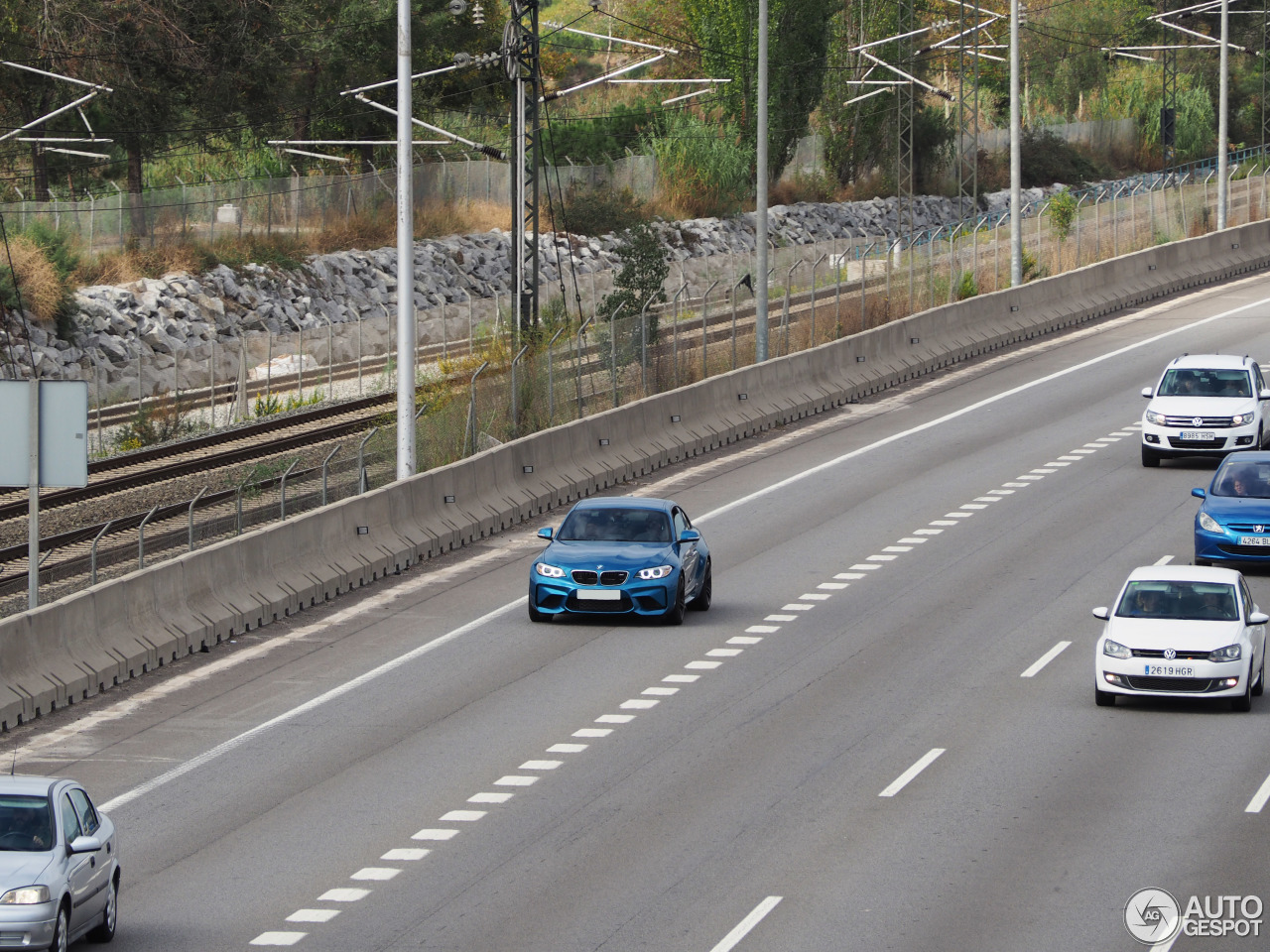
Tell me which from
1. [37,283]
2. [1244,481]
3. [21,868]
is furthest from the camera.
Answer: [37,283]

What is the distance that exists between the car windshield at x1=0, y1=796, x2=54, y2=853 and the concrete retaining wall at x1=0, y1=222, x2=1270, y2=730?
7.27 metres

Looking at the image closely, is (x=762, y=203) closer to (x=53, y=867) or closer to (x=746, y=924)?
(x=746, y=924)

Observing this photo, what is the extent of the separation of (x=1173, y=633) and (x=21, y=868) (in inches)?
456

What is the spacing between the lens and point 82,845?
12102mm

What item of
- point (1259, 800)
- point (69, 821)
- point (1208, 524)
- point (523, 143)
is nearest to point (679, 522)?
point (1208, 524)

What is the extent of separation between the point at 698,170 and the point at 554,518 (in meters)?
55.9

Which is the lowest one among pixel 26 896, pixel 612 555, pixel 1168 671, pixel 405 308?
pixel 1168 671

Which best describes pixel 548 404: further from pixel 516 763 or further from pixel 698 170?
pixel 698 170

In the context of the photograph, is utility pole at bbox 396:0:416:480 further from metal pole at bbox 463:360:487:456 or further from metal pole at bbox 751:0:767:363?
metal pole at bbox 751:0:767:363

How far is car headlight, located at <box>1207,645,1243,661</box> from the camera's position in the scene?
19109mm

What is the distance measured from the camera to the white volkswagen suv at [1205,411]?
32844 mm

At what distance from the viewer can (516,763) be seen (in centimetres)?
1766

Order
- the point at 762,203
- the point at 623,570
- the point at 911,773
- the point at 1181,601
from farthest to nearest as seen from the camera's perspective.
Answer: the point at 762,203 < the point at 623,570 < the point at 1181,601 < the point at 911,773

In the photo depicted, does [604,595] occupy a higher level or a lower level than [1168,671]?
higher
